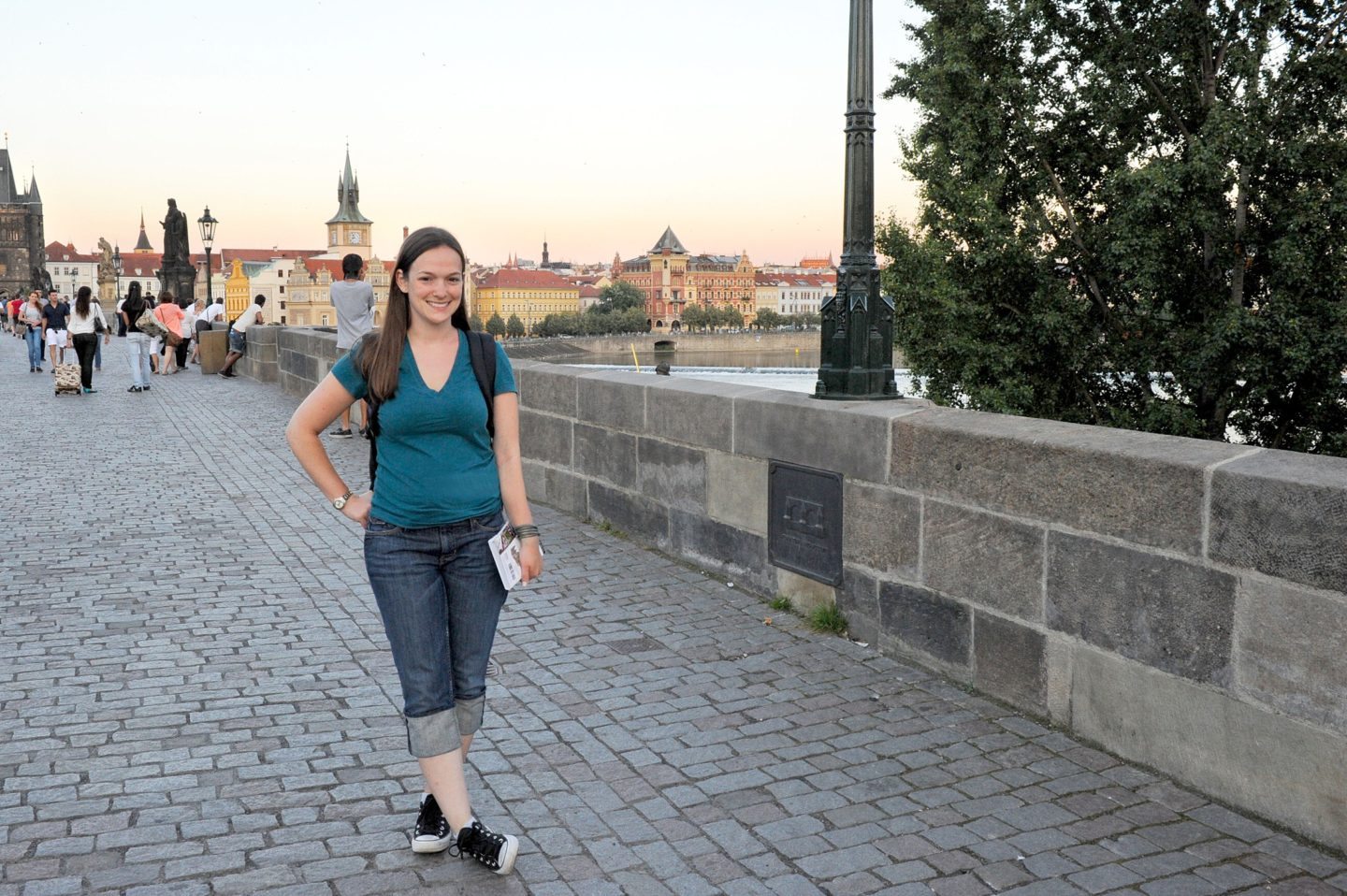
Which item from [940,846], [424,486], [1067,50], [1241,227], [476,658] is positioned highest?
[1067,50]

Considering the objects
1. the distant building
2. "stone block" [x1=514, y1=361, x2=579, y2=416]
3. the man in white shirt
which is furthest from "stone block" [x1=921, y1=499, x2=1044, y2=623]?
the distant building

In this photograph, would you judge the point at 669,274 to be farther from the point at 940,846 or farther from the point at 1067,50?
the point at 940,846

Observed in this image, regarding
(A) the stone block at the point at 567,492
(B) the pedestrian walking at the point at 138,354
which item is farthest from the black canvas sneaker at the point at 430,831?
(B) the pedestrian walking at the point at 138,354

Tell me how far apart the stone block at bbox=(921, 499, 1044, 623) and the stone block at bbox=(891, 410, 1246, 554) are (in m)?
0.06

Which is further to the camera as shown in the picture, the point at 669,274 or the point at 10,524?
the point at 669,274

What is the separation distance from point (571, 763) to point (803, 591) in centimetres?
184

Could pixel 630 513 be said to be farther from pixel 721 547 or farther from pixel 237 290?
pixel 237 290

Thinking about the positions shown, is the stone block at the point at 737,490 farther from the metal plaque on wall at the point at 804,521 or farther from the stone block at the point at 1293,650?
the stone block at the point at 1293,650

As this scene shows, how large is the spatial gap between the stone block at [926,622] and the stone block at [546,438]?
322 centimetres

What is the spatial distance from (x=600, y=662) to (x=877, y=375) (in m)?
1.74

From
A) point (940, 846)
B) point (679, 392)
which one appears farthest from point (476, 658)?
point (679, 392)

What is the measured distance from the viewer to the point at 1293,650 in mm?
3404

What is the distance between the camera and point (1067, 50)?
82.0ft

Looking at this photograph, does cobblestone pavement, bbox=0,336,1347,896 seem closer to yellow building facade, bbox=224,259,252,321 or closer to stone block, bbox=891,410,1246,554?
stone block, bbox=891,410,1246,554
